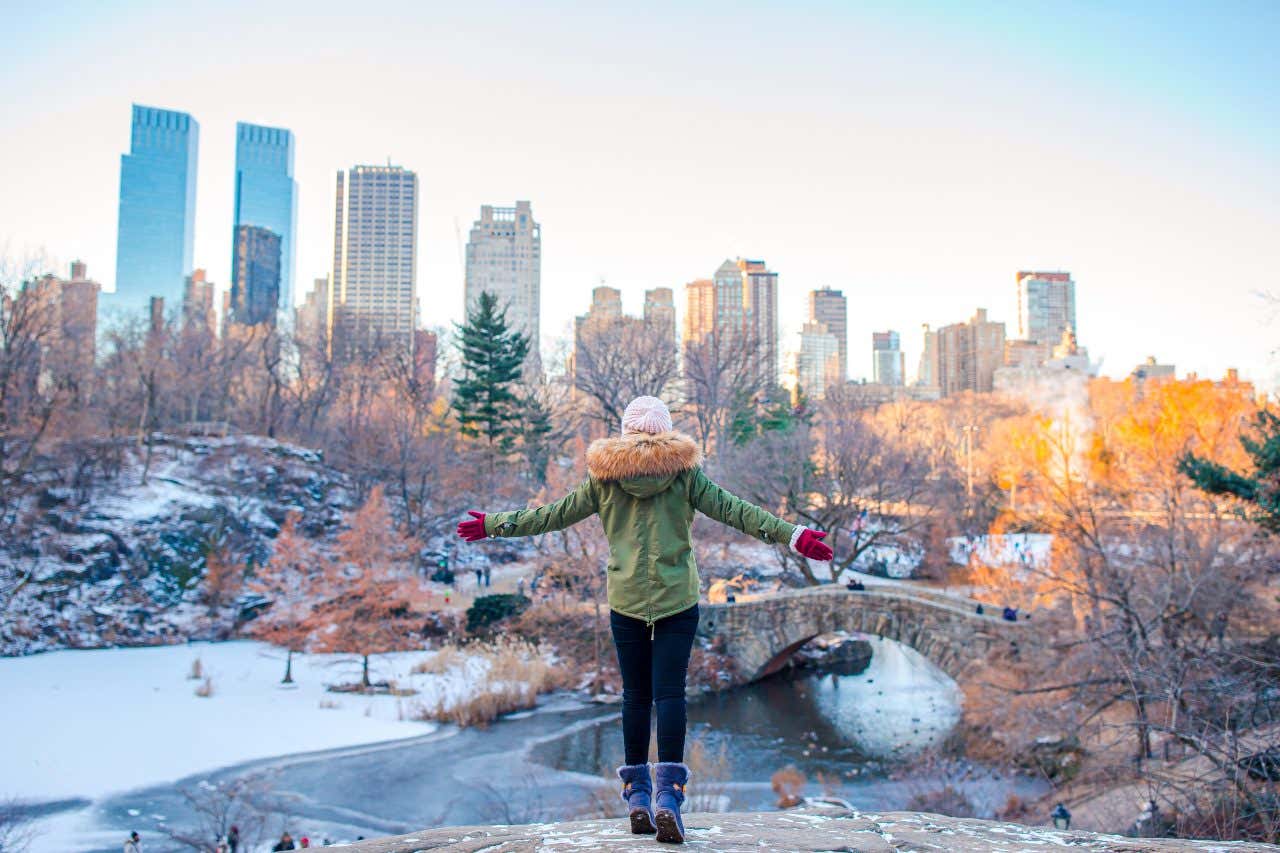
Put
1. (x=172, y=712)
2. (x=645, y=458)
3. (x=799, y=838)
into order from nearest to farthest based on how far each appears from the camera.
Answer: (x=799, y=838)
(x=645, y=458)
(x=172, y=712)

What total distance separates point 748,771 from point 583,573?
795 cm

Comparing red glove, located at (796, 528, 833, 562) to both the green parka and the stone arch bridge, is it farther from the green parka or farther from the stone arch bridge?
the stone arch bridge

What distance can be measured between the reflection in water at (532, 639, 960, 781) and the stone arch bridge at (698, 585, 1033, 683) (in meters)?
1.23

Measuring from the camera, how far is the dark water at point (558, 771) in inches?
496

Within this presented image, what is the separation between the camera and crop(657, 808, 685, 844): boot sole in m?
3.11

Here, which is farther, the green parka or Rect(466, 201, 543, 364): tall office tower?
Rect(466, 201, 543, 364): tall office tower

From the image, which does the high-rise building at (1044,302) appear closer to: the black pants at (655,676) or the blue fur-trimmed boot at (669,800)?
the black pants at (655,676)

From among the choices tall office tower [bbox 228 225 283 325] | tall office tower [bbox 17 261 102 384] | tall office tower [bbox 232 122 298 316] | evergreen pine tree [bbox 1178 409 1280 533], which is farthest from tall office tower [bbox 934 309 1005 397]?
tall office tower [bbox 232 122 298 316]

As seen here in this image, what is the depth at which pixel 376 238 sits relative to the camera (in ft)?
442

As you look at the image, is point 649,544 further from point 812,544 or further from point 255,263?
point 255,263

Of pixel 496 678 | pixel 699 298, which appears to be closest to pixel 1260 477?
pixel 496 678

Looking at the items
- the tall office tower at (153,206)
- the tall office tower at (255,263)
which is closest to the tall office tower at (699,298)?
the tall office tower at (255,263)

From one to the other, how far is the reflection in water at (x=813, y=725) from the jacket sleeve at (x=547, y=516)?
1233cm

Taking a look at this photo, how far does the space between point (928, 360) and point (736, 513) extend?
Result: 119687mm
